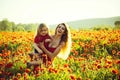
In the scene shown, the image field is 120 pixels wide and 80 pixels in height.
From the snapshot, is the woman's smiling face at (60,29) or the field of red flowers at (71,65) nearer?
the field of red flowers at (71,65)

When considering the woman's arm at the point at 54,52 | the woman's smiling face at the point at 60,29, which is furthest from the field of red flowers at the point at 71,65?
the woman's smiling face at the point at 60,29

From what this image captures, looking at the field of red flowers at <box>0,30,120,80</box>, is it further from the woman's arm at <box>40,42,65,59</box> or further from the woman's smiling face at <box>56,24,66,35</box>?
the woman's smiling face at <box>56,24,66,35</box>

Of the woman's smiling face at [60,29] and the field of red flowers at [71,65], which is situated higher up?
the woman's smiling face at [60,29]

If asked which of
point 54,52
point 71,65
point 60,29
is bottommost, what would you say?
point 71,65

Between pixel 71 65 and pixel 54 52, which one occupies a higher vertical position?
pixel 54 52

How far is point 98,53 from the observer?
775 cm

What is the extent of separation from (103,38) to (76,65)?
2.59 m

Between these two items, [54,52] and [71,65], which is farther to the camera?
[71,65]

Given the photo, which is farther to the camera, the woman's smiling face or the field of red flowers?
the woman's smiling face

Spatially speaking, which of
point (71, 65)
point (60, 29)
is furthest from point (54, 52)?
point (71, 65)

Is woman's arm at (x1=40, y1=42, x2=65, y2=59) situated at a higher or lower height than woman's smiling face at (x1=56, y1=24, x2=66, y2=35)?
lower

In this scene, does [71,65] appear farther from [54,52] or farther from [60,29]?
[60,29]

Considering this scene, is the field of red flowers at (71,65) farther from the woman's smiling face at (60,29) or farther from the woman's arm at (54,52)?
the woman's smiling face at (60,29)

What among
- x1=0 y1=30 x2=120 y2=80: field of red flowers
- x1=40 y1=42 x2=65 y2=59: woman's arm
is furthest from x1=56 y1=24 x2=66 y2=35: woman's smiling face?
x1=0 y1=30 x2=120 y2=80: field of red flowers
